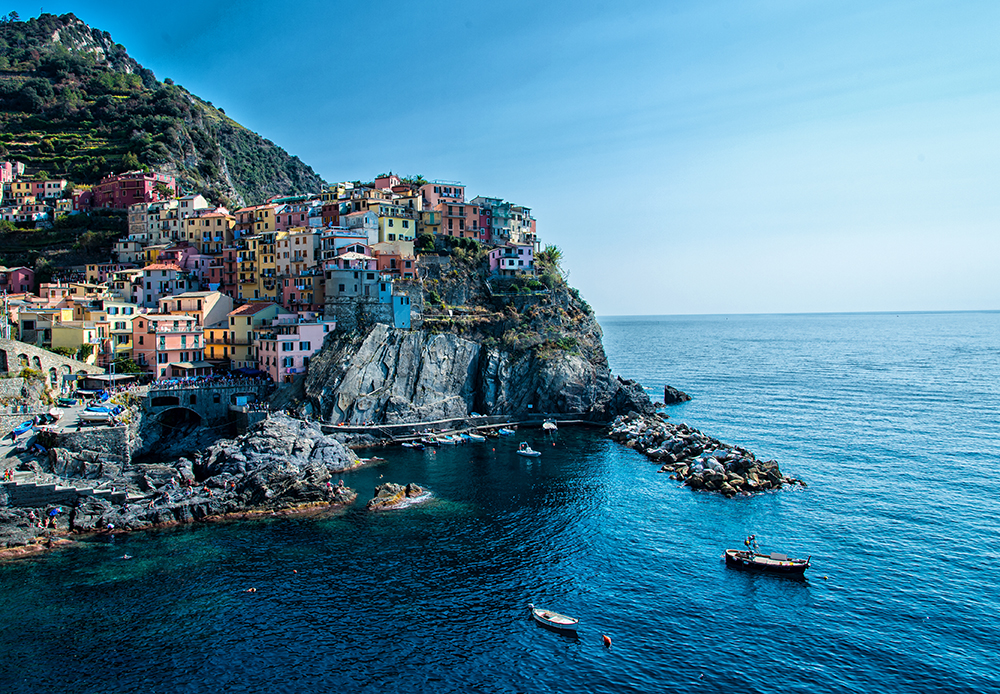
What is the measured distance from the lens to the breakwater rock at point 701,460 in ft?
198

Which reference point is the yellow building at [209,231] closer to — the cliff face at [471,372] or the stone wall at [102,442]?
the cliff face at [471,372]

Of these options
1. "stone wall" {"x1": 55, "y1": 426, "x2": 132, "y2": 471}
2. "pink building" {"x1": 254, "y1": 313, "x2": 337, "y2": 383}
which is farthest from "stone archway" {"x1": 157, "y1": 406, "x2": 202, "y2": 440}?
"stone wall" {"x1": 55, "y1": 426, "x2": 132, "y2": 471}

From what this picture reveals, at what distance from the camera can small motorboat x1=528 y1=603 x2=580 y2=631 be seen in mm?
36219

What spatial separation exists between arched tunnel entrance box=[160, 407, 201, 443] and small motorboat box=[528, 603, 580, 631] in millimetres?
54651

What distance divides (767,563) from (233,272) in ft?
299

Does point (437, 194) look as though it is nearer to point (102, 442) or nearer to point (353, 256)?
point (353, 256)

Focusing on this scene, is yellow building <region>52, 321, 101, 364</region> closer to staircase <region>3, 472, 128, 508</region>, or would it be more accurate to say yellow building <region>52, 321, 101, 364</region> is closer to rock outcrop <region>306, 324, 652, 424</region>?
rock outcrop <region>306, 324, 652, 424</region>

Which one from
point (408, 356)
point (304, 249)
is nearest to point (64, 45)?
point (304, 249)

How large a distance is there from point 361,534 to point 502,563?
494 inches

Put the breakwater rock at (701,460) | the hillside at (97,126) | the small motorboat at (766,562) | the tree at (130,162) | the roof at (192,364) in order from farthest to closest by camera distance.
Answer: the hillside at (97,126)
the tree at (130,162)
the roof at (192,364)
the breakwater rock at (701,460)
the small motorboat at (766,562)

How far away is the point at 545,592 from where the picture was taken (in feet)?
135

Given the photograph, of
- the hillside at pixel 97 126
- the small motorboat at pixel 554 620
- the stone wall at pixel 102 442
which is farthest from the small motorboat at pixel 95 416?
the hillside at pixel 97 126

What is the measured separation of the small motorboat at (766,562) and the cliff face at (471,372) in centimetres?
4745

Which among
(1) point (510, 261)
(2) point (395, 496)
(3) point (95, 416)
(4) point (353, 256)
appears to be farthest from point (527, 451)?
(3) point (95, 416)
